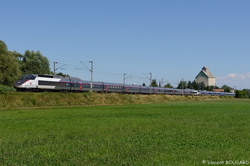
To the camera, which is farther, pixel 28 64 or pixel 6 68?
pixel 28 64

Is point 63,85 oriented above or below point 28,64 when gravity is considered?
below

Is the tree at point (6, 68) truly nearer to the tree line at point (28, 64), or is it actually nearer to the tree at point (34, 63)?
the tree line at point (28, 64)

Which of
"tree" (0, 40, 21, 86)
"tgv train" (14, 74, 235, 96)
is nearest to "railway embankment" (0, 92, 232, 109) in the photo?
"tgv train" (14, 74, 235, 96)

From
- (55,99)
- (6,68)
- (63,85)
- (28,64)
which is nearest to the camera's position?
(55,99)

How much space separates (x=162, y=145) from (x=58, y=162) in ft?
17.1

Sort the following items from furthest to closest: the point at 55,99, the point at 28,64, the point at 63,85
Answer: the point at 28,64 → the point at 63,85 → the point at 55,99

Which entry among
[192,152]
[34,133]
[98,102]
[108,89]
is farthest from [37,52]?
[192,152]

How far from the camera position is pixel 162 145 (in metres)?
13.7

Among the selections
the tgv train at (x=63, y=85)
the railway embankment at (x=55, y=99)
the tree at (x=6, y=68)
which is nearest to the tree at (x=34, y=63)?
the tree at (x=6, y=68)

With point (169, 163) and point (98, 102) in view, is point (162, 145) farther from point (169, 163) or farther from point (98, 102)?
point (98, 102)

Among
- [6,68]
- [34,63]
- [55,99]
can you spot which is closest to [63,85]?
[55,99]

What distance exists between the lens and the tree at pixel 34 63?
96.4 m

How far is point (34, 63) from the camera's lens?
9712 centimetres

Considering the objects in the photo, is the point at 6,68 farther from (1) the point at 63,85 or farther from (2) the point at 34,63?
(1) the point at 63,85
